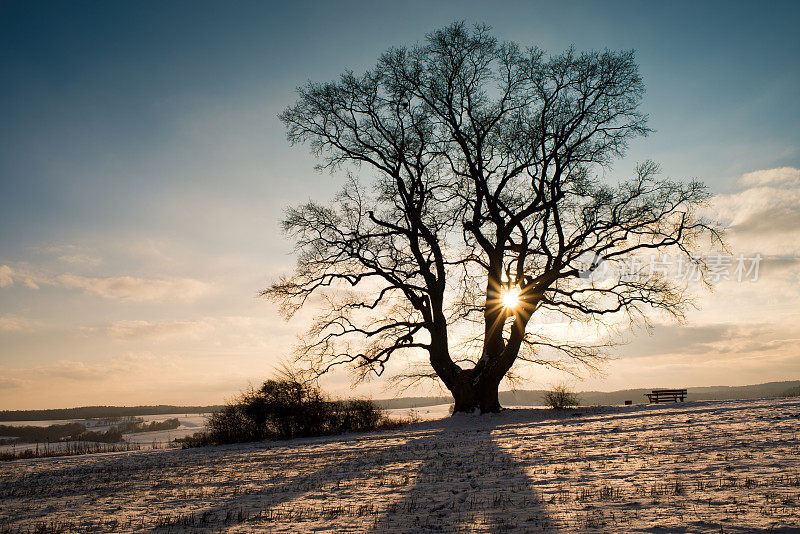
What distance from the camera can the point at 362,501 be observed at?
301 inches

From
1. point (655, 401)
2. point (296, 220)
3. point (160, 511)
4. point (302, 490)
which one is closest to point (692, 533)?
point (302, 490)

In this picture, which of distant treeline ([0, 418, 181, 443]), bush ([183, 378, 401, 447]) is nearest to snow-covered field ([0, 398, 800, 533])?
bush ([183, 378, 401, 447])

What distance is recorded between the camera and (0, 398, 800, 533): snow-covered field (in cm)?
589

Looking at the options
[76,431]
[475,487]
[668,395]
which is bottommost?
[76,431]

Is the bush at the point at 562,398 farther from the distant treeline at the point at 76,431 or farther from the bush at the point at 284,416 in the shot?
the distant treeline at the point at 76,431

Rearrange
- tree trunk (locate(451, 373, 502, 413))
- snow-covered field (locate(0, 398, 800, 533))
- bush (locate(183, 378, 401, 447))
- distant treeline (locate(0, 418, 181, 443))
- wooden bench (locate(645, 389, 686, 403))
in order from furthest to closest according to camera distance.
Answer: distant treeline (locate(0, 418, 181, 443)) → wooden bench (locate(645, 389, 686, 403)) → tree trunk (locate(451, 373, 502, 413)) → bush (locate(183, 378, 401, 447)) → snow-covered field (locate(0, 398, 800, 533))

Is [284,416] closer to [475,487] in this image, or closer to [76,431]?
[475,487]

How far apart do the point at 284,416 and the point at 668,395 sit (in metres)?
19.8

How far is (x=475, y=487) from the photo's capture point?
7.95m

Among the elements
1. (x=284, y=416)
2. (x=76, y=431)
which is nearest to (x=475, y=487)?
(x=284, y=416)

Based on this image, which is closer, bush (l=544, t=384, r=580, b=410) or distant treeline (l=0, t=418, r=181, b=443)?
bush (l=544, t=384, r=580, b=410)

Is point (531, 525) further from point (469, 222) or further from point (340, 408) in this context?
point (469, 222)

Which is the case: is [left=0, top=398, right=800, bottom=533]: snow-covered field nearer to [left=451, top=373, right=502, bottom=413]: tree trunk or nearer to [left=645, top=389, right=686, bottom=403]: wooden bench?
[left=451, top=373, right=502, bottom=413]: tree trunk

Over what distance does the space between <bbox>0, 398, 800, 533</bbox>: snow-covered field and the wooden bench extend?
12.2 meters
